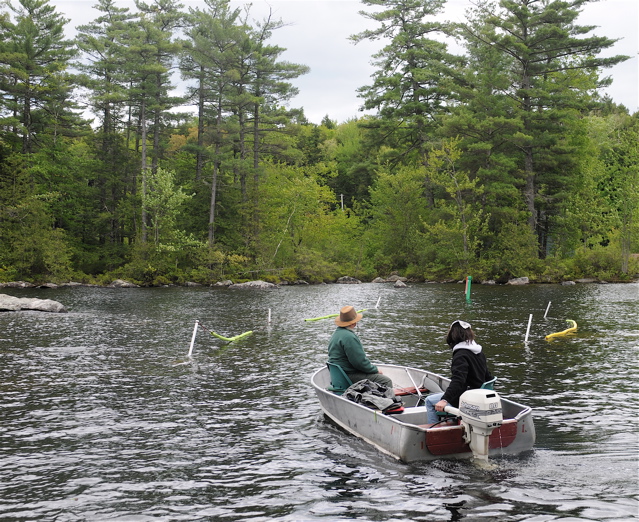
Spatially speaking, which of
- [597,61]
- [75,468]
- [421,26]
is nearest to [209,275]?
[421,26]

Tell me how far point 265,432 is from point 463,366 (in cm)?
399

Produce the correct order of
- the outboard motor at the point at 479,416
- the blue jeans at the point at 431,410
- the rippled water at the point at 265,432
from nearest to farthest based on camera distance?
the rippled water at the point at 265,432 → the outboard motor at the point at 479,416 → the blue jeans at the point at 431,410

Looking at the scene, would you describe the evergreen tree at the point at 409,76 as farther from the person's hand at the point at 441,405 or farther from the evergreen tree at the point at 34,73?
the person's hand at the point at 441,405

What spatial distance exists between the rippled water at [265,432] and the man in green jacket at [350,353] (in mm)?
1193

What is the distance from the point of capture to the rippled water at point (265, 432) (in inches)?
287

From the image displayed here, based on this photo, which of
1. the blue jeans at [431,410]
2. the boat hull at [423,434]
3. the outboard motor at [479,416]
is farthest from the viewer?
the blue jeans at [431,410]

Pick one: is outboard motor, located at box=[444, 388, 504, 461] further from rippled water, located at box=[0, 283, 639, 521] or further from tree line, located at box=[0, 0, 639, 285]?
tree line, located at box=[0, 0, 639, 285]

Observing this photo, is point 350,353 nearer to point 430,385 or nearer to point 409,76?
point 430,385

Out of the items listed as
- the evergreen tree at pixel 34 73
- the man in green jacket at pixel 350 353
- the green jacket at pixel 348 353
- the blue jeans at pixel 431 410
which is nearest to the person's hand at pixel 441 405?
the blue jeans at pixel 431 410

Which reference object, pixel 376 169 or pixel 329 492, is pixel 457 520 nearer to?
pixel 329 492

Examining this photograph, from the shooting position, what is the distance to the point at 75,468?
859 cm

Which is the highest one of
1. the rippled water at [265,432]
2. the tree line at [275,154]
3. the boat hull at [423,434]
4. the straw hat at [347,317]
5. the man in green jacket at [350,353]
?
the tree line at [275,154]

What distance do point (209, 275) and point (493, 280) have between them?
2546cm

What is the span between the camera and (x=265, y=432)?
10.4 meters
